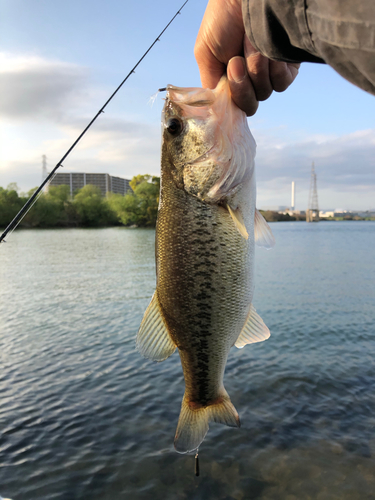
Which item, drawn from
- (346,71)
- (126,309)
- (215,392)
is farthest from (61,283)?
(346,71)

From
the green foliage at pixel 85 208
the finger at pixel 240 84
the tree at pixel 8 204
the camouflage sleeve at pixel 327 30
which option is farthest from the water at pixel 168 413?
the tree at pixel 8 204

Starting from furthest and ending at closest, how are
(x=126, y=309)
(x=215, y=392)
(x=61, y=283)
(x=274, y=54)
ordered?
(x=61, y=283), (x=126, y=309), (x=215, y=392), (x=274, y=54)

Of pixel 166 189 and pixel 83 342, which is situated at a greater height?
pixel 166 189

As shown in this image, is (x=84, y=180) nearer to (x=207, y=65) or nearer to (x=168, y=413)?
(x=168, y=413)

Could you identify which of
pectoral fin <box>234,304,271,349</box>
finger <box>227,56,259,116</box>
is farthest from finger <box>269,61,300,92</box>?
pectoral fin <box>234,304,271,349</box>

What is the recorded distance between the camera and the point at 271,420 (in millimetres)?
7707

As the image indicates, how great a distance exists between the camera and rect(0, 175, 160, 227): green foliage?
317ft

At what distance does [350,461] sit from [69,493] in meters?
4.65

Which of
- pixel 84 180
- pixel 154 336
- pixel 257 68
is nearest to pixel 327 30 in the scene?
pixel 257 68

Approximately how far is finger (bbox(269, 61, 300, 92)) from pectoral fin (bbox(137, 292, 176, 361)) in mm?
1584

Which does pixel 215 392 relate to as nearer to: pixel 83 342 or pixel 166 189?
pixel 166 189

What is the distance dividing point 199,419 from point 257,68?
2428 mm

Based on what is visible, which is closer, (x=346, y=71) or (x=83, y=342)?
(x=346, y=71)

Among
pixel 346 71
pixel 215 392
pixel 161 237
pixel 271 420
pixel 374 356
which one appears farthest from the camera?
pixel 374 356
